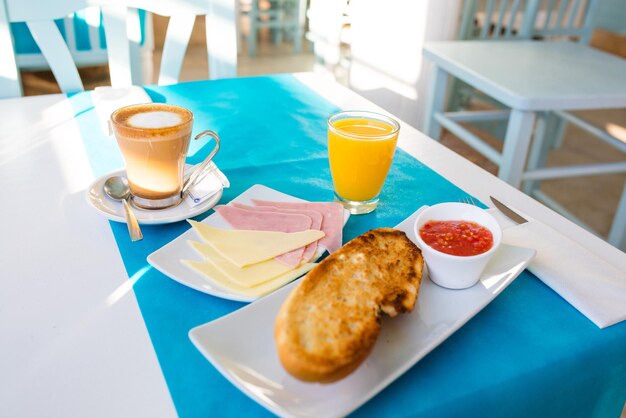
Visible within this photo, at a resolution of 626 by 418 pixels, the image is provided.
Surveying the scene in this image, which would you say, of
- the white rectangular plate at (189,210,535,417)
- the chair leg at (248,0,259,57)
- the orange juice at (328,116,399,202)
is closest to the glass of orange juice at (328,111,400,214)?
the orange juice at (328,116,399,202)

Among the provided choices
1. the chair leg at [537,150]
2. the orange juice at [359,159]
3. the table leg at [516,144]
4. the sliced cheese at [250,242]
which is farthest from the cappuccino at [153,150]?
the chair leg at [537,150]

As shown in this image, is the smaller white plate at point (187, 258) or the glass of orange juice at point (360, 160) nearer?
the smaller white plate at point (187, 258)

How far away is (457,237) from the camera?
661 millimetres

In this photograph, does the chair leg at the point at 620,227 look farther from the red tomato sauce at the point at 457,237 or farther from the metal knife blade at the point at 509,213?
the red tomato sauce at the point at 457,237

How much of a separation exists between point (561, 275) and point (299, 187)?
0.41 meters

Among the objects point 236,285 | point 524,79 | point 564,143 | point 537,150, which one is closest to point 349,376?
point 236,285

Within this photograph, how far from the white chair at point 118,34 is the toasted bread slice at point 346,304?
3.25 feet

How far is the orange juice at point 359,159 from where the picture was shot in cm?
78

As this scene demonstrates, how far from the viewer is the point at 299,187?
0.87 meters

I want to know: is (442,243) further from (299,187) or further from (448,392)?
(299,187)

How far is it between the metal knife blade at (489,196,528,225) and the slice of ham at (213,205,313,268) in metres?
0.30

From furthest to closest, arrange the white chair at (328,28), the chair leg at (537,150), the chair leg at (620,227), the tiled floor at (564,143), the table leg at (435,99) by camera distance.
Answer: the white chair at (328,28)
the tiled floor at (564,143)
the chair leg at (537,150)
the table leg at (435,99)
the chair leg at (620,227)

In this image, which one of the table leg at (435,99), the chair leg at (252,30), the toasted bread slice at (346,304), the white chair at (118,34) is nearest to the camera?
the toasted bread slice at (346,304)

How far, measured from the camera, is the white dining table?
50cm
